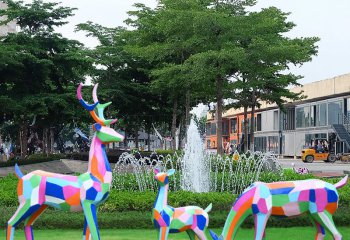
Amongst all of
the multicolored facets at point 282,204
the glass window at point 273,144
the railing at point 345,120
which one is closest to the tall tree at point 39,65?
the multicolored facets at point 282,204

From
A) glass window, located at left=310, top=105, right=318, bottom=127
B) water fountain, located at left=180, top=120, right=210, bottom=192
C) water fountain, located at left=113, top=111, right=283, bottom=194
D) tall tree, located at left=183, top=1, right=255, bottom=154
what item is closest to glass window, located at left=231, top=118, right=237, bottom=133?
glass window, located at left=310, top=105, right=318, bottom=127

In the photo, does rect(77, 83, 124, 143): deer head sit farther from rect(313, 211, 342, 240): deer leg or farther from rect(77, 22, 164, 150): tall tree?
rect(77, 22, 164, 150): tall tree

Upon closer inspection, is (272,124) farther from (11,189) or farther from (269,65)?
(11,189)

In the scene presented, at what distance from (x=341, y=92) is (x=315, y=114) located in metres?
6.14

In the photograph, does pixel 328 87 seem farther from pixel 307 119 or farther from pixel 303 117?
pixel 303 117

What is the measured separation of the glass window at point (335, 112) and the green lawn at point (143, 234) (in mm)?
39083

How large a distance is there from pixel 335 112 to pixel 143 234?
1650 inches

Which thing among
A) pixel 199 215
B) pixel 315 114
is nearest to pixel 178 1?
pixel 199 215

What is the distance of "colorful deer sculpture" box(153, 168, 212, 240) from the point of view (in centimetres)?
772

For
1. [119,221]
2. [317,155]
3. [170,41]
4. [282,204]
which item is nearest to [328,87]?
[317,155]

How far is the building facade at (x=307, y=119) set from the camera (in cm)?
4991

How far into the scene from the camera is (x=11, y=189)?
1566 centimetres

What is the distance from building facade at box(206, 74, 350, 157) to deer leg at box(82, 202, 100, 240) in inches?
1335

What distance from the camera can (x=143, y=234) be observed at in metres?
11.8
